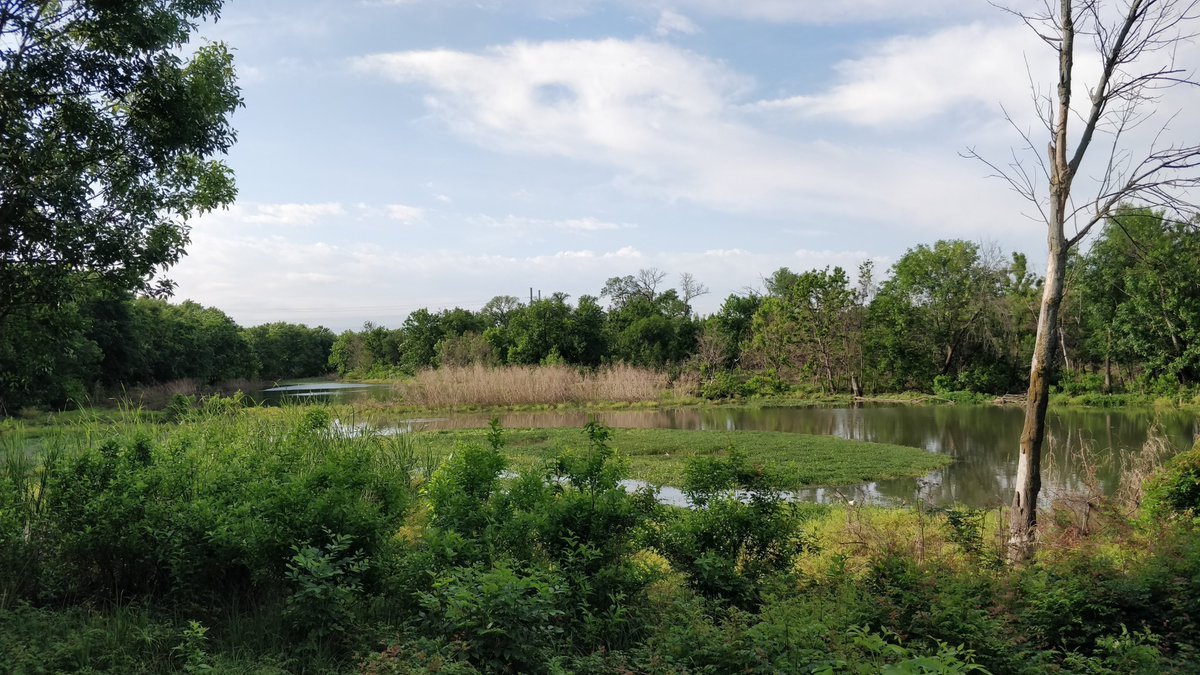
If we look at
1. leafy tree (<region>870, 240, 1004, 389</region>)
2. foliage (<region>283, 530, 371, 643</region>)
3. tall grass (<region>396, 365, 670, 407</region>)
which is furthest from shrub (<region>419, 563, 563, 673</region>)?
leafy tree (<region>870, 240, 1004, 389</region>)

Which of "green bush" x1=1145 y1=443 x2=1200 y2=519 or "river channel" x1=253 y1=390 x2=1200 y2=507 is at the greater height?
"green bush" x1=1145 y1=443 x2=1200 y2=519

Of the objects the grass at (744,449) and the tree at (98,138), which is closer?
the tree at (98,138)

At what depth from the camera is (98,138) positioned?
18.5 feet

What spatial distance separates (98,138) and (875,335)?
34388 mm

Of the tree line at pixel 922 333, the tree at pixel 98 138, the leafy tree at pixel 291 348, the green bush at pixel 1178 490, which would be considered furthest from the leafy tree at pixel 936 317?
the leafy tree at pixel 291 348

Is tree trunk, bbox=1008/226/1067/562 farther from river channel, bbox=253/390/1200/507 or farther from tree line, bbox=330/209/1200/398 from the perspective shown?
tree line, bbox=330/209/1200/398

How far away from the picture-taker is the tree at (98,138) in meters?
5.30

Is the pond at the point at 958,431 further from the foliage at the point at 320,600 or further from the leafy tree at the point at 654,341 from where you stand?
the leafy tree at the point at 654,341

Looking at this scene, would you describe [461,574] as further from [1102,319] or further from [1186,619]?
[1102,319]

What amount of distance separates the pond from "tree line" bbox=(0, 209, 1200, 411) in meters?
5.28

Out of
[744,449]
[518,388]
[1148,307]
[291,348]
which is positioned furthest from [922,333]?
[291,348]

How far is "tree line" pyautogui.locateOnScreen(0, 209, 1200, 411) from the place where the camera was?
3030cm

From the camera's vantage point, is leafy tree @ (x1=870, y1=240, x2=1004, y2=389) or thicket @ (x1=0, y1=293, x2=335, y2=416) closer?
thicket @ (x1=0, y1=293, x2=335, y2=416)

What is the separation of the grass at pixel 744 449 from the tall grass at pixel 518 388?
854 centimetres
